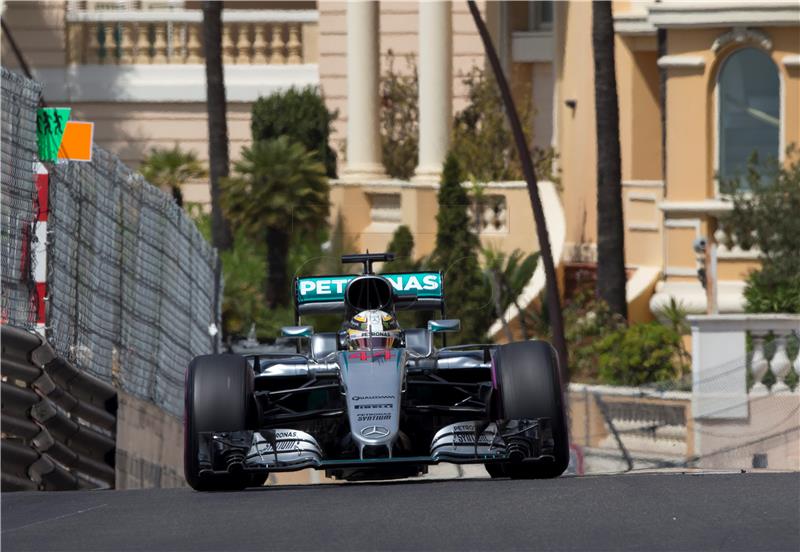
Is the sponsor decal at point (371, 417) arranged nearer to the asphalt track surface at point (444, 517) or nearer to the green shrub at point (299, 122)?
the asphalt track surface at point (444, 517)

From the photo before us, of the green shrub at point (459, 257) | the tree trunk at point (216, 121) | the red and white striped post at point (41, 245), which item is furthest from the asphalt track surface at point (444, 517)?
the tree trunk at point (216, 121)

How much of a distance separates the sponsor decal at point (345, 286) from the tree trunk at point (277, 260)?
20.4 meters

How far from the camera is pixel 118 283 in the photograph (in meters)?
19.9

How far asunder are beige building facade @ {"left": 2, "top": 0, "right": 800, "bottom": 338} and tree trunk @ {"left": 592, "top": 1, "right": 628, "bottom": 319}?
28.3 inches

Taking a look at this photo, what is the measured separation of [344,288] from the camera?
1573 centimetres

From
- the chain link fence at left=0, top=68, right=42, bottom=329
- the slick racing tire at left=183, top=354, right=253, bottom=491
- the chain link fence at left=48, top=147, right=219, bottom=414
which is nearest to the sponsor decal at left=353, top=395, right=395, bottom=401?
the slick racing tire at left=183, top=354, right=253, bottom=491

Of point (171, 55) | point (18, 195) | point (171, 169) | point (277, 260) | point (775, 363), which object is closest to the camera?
point (18, 195)

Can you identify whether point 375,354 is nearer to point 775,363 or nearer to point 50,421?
point 50,421

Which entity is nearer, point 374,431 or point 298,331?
point 374,431

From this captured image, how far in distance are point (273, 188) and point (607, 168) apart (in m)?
8.22

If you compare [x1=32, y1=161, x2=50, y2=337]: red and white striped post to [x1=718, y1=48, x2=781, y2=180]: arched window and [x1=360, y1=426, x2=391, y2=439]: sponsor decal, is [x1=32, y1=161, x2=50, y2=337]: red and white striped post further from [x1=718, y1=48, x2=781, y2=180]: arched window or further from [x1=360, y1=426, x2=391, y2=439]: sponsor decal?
[x1=718, y1=48, x2=781, y2=180]: arched window

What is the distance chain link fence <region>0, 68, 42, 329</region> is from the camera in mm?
16797

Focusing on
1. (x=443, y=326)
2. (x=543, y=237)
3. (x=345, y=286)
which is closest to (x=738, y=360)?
(x=543, y=237)

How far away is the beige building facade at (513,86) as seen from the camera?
33500 millimetres
